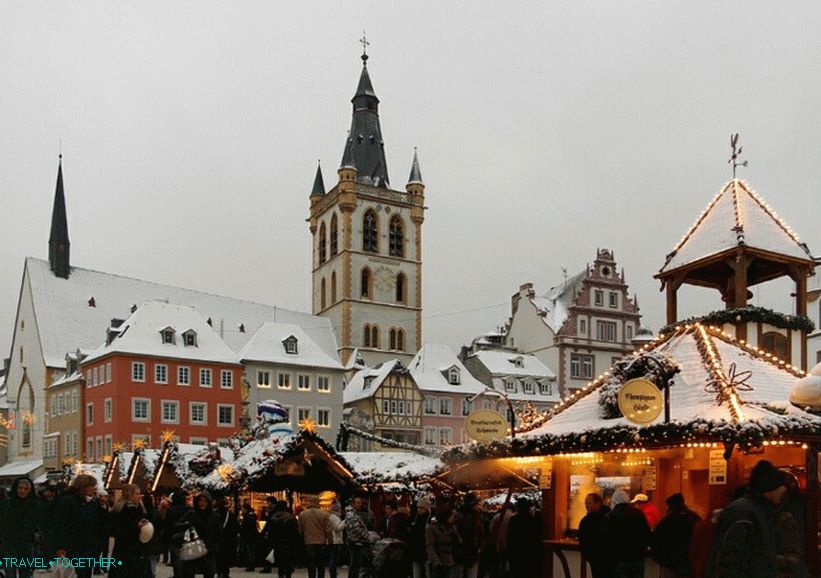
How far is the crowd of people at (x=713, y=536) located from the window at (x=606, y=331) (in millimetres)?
47315

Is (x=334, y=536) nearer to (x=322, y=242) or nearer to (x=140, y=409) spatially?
(x=140, y=409)

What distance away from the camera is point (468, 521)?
13523mm

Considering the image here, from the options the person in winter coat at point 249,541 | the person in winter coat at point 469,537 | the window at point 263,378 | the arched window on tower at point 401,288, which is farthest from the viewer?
the arched window on tower at point 401,288

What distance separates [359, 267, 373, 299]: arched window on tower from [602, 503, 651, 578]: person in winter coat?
200 ft

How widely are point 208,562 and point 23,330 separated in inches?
2119

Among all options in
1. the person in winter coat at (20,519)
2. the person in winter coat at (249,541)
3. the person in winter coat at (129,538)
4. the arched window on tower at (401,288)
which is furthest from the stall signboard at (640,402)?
the arched window on tower at (401,288)

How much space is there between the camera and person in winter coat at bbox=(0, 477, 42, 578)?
11836mm

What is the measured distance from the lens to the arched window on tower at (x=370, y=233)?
72.2 m

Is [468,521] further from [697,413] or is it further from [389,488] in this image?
[389,488]

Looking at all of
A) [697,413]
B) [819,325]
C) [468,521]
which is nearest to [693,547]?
[697,413]

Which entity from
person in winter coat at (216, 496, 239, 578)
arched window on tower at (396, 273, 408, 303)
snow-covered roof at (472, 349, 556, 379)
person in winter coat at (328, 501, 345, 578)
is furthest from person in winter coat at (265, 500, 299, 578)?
arched window on tower at (396, 273, 408, 303)

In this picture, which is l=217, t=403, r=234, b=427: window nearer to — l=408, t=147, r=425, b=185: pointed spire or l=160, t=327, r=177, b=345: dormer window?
l=160, t=327, r=177, b=345: dormer window

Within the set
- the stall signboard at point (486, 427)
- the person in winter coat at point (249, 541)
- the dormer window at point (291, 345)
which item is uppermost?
the dormer window at point (291, 345)

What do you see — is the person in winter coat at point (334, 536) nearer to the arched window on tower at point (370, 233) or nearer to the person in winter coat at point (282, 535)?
the person in winter coat at point (282, 535)
